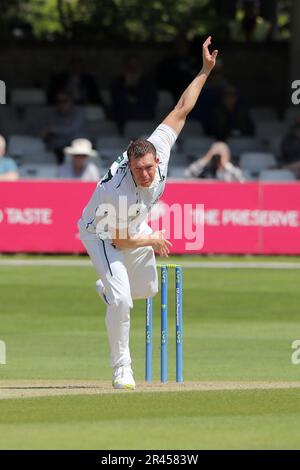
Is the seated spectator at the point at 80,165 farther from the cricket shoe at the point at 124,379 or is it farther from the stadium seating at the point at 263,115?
the cricket shoe at the point at 124,379

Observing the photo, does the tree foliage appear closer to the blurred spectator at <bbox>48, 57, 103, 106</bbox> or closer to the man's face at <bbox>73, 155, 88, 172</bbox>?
the blurred spectator at <bbox>48, 57, 103, 106</bbox>

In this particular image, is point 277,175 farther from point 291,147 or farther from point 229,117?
point 229,117

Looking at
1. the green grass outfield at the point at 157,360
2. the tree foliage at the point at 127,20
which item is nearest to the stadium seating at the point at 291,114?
A: the tree foliage at the point at 127,20

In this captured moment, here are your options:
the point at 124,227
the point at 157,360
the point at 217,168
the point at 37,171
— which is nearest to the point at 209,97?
the point at 217,168

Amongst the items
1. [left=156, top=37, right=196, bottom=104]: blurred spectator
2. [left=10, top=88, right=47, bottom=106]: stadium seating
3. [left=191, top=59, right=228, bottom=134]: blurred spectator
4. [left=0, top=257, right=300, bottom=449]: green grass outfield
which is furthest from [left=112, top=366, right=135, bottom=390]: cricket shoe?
[left=156, top=37, right=196, bottom=104]: blurred spectator

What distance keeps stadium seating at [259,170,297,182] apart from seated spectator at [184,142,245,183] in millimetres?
967

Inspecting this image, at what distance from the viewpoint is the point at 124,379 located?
1079 centimetres

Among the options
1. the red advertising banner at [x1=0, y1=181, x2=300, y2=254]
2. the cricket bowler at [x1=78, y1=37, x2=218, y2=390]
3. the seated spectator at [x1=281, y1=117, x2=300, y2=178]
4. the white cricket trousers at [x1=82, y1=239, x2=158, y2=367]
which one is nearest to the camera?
the cricket bowler at [x1=78, y1=37, x2=218, y2=390]

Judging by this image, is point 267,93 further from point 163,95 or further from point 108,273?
point 108,273

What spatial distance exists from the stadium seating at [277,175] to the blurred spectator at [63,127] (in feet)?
11.0

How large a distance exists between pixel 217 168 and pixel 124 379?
41.5 ft

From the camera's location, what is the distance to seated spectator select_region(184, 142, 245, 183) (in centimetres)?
2297

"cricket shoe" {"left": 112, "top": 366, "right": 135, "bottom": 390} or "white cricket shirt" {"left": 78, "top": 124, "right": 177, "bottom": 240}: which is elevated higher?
"white cricket shirt" {"left": 78, "top": 124, "right": 177, "bottom": 240}

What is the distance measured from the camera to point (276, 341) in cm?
1479
